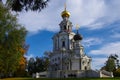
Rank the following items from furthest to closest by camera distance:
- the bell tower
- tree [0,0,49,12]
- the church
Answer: the bell tower → the church → tree [0,0,49,12]

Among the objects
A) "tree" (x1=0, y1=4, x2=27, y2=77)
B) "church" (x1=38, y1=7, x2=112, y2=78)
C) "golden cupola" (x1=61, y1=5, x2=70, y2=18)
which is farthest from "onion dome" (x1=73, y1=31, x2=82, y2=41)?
"tree" (x1=0, y1=4, x2=27, y2=77)

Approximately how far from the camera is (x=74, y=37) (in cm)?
8125

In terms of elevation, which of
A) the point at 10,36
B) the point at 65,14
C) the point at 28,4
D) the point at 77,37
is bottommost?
the point at 28,4

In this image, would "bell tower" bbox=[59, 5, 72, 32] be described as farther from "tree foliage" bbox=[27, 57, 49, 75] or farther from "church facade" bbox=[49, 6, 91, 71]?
"tree foliage" bbox=[27, 57, 49, 75]

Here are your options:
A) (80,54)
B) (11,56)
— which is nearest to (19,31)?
(11,56)

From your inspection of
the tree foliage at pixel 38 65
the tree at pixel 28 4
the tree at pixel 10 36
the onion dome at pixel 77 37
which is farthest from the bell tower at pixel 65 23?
the tree at pixel 28 4

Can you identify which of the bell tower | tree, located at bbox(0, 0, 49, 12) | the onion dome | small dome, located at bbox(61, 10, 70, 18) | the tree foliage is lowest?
tree, located at bbox(0, 0, 49, 12)

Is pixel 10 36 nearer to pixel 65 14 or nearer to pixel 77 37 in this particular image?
pixel 77 37

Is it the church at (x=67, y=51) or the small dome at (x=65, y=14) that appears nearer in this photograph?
the church at (x=67, y=51)

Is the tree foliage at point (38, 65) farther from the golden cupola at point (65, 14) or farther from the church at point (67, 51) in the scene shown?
the golden cupola at point (65, 14)

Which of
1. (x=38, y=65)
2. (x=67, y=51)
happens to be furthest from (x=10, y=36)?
(x=38, y=65)

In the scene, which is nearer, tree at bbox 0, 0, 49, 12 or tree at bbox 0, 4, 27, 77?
tree at bbox 0, 0, 49, 12

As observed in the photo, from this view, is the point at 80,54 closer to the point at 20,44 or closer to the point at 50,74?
the point at 50,74

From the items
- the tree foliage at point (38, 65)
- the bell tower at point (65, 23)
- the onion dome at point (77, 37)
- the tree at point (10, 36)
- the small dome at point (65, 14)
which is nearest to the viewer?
the tree at point (10, 36)
